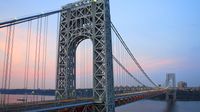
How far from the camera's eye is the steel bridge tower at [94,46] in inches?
1479

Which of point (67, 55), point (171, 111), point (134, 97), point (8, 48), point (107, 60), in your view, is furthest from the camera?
point (171, 111)

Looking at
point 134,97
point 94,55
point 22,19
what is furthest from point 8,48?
point 134,97

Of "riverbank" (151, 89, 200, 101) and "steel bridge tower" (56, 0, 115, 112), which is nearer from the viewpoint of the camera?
"steel bridge tower" (56, 0, 115, 112)

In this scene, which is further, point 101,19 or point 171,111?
point 171,111

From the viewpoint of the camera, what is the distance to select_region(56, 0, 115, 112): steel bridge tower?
123 feet

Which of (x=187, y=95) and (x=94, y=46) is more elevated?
(x=94, y=46)

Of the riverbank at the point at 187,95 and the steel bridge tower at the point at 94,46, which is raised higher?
the steel bridge tower at the point at 94,46

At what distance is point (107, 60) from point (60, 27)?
9.82 meters

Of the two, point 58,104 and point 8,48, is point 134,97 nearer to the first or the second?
point 58,104

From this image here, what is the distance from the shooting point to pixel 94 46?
1516 inches

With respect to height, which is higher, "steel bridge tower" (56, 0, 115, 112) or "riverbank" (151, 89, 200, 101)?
"steel bridge tower" (56, 0, 115, 112)

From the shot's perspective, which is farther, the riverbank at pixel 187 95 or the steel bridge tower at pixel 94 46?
the riverbank at pixel 187 95

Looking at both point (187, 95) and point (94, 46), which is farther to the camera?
point (187, 95)

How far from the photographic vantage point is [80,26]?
41000mm
